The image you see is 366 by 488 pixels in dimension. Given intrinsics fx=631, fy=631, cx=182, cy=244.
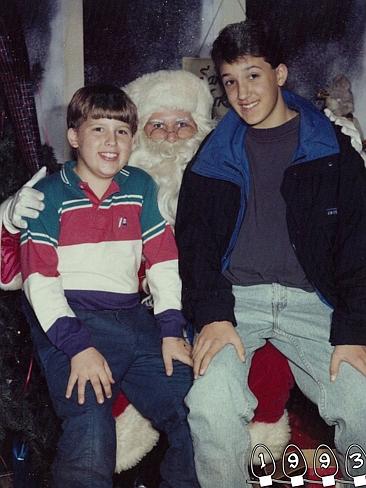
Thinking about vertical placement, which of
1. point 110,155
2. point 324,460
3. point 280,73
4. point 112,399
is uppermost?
point 280,73

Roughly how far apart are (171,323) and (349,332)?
0.50 meters

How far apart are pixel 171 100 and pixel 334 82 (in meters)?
1.01

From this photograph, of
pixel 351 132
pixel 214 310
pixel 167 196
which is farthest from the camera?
pixel 167 196

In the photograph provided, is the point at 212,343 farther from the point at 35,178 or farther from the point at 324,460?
the point at 35,178

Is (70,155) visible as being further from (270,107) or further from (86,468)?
(86,468)

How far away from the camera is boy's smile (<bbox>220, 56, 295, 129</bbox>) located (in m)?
1.86

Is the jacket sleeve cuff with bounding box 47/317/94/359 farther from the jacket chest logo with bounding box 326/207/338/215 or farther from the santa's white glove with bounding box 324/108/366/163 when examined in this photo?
the santa's white glove with bounding box 324/108/366/163

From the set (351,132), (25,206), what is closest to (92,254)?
(25,206)

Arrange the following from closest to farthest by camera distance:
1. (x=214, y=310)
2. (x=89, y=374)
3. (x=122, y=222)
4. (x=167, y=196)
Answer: (x=89, y=374) < (x=214, y=310) < (x=122, y=222) < (x=167, y=196)

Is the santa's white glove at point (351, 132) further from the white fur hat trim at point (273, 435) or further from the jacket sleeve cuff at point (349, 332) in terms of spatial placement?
the white fur hat trim at point (273, 435)

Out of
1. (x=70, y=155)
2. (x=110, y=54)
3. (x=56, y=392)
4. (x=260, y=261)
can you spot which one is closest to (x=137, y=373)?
(x=56, y=392)

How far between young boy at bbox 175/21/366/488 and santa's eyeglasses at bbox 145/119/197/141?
0.27 metres

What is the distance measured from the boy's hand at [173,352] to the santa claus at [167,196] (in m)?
0.23

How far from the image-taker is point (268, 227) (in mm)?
1850
